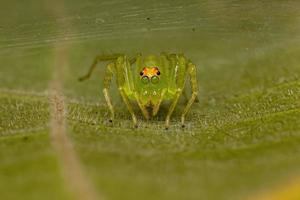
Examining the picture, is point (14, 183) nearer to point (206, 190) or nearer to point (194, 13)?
point (206, 190)

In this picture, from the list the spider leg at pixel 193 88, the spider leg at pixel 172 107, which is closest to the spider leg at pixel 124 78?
the spider leg at pixel 172 107

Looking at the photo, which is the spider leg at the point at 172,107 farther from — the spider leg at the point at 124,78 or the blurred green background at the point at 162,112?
the spider leg at the point at 124,78

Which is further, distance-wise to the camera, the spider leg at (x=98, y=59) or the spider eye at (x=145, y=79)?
the spider leg at (x=98, y=59)

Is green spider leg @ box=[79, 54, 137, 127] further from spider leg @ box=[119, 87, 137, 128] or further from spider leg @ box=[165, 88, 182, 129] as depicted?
spider leg @ box=[165, 88, 182, 129]

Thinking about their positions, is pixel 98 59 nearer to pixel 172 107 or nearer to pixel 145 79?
pixel 145 79

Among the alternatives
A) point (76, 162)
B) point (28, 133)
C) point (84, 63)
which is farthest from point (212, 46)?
point (76, 162)

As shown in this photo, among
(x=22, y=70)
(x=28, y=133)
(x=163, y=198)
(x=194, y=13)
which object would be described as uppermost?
(x=194, y=13)

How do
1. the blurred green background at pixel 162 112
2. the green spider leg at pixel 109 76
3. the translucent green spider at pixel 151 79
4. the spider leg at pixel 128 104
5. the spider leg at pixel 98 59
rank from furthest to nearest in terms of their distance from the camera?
the spider leg at pixel 98 59
the translucent green spider at pixel 151 79
the green spider leg at pixel 109 76
the spider leg at pixel 128 104
the blurred green background at pixel 162 112

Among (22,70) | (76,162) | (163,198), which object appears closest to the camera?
(163,198)

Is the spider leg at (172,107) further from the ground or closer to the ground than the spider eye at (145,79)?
closer to the ground
